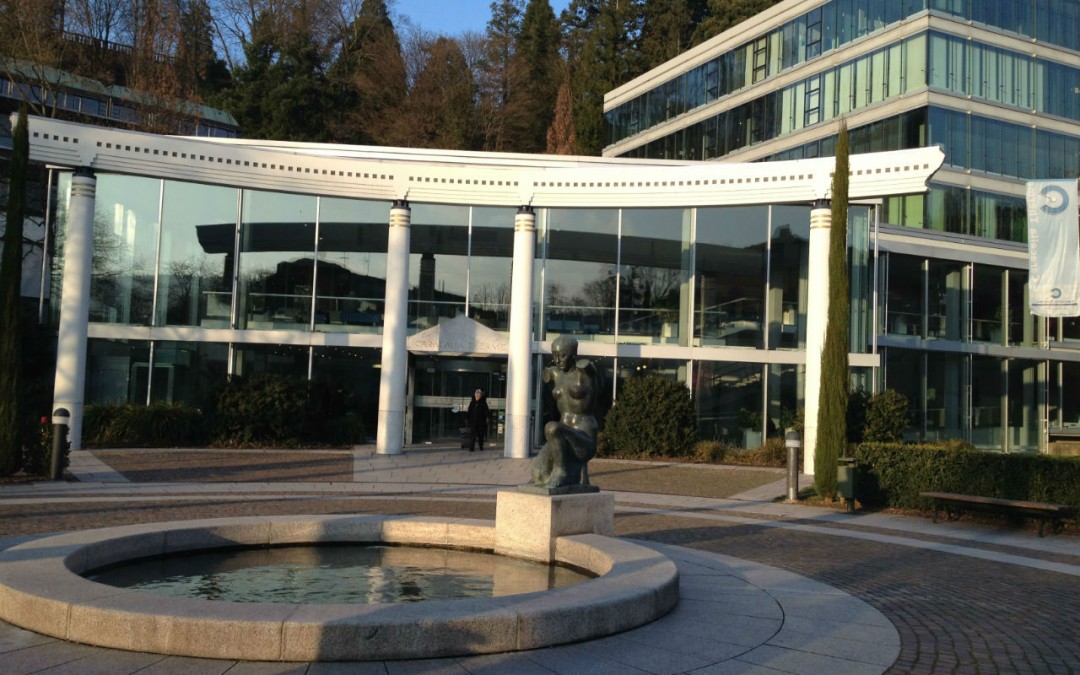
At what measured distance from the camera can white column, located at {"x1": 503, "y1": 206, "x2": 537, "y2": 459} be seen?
2573 centimetres

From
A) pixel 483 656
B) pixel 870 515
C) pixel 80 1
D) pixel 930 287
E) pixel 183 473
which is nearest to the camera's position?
pixel 483 656

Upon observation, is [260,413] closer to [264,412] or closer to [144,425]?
[264,412]

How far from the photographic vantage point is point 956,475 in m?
17.1

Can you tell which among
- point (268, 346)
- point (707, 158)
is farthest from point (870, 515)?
point (707, 158)

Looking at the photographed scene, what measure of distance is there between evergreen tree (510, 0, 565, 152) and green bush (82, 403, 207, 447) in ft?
120

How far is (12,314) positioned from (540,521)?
14323 millimetres

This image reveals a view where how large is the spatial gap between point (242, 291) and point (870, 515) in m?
20.5

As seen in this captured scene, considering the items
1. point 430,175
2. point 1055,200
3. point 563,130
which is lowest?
point 1055,200

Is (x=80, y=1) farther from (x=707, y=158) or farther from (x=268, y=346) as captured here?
(x=707, y=158)

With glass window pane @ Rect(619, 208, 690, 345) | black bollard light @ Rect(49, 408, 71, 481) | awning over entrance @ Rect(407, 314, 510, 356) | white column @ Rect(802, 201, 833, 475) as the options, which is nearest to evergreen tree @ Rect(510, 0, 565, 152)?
glass window pane @ Rect(619, 208, 690, 345)

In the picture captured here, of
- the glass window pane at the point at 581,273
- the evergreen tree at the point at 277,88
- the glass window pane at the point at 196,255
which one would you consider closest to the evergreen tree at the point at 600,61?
the evergreen tree at the point at 277,88

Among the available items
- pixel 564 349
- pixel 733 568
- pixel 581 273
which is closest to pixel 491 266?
pixel 581 273

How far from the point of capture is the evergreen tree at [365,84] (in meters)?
56.3

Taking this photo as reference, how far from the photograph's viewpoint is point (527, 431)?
26.0 meters
